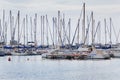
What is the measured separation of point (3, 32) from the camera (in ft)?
554

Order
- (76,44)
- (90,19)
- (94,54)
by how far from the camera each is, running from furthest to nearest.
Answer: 1. (76,44)
2. (90,19)
3. (94,54)

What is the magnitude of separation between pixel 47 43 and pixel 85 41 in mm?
35943

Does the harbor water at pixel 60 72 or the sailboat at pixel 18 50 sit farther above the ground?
the sailboat at pixel 18 50

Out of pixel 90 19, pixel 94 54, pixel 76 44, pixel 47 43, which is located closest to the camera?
pixel 94 54

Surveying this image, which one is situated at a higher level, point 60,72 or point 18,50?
point 18,50

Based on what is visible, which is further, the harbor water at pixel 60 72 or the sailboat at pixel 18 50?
the sailboat at pixel 18 50

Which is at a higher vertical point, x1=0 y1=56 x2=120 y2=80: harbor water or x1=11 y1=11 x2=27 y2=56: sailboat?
x1=11 y1=11 x2=27 y2=56: sailboat

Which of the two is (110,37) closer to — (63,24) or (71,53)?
(63,24)

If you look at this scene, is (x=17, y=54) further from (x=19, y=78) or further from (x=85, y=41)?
(x=19, y=78)

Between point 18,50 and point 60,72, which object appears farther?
point 18,50

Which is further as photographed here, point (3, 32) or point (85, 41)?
point (3, 32)

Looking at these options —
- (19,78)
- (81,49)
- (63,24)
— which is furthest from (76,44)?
(19,78)

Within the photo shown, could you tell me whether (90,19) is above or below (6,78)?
above

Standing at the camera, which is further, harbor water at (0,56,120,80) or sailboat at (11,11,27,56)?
sailboat at (11,11,27,56)
